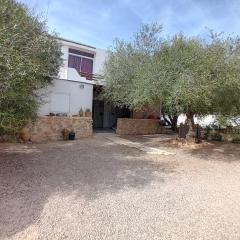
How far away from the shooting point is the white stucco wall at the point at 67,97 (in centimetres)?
1855

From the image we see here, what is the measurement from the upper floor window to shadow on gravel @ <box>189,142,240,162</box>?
1323 centimetres

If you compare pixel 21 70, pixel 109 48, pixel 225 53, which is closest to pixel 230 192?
pixel 21 70

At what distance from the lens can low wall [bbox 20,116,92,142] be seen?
51.7ft

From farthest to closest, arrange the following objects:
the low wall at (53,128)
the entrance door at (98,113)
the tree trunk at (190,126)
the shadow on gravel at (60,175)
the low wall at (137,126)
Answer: the entrance door at (98,113) < the low wall at (137,126) < the tree trunk at (190,126) < the low wall at (53,128) < the shadow on gravel at (60,175)

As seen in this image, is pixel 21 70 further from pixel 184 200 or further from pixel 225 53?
pixel 225 53

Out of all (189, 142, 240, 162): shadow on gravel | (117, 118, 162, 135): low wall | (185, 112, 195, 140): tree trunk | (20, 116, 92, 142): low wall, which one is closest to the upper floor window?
(117, 118, 162, 135): low wall

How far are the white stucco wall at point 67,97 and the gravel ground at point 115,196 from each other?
562cm

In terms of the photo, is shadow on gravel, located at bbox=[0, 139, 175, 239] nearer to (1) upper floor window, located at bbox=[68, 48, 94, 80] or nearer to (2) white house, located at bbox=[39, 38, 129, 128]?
(2) white house, located at bbox=[39, 38, 129, 128]

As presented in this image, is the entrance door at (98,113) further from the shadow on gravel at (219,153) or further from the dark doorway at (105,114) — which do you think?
the shadow on gravel at (219,153)

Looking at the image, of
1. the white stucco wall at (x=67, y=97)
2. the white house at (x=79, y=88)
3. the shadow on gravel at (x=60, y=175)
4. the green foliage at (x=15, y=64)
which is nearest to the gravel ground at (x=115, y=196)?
the shadow on gravel at (x=60, y=175)

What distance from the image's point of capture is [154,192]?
8.06 m

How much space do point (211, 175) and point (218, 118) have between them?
29.0 ft

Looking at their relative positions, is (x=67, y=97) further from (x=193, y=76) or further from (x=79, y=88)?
(x=193, y=76)

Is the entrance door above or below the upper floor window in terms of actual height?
below
